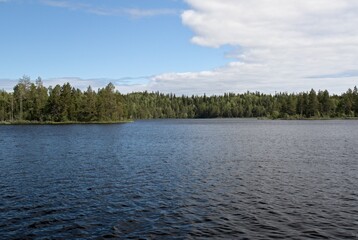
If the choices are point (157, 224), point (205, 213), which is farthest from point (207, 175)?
point (157, 224)

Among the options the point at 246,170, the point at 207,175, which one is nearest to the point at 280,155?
the point at 246,170

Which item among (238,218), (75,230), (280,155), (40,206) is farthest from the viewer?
(280,155)

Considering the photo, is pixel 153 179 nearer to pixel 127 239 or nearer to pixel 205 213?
pixel 205 213

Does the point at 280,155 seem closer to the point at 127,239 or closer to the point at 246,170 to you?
the point at 246,170

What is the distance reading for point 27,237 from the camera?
22.5 m

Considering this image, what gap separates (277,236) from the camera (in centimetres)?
2250

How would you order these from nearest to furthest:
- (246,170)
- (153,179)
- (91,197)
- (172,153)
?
(91,197) → (153,179) → (246,170) → (172,153)

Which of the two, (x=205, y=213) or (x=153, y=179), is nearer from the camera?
(x=205, y=213)

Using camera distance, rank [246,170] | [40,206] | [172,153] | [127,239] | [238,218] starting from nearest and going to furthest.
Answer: [127,239] < [238,218] < [40,206] < [246,170] < [172,153]

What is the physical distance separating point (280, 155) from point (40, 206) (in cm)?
4432

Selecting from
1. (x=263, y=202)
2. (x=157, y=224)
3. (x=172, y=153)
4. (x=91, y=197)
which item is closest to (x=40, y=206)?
(x=91, y=197)

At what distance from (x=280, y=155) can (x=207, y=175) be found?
24053 millimetres

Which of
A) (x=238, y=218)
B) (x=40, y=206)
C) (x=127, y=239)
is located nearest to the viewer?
(x=127, y=239)

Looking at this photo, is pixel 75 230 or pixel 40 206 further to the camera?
pixel 40 206
